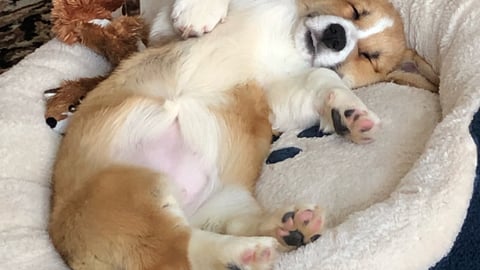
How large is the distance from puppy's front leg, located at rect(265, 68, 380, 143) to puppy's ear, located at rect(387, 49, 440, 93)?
0.22 metres

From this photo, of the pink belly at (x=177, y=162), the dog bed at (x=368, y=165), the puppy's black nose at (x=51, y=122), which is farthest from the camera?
the puppy's black nose at (x=51, y=122)

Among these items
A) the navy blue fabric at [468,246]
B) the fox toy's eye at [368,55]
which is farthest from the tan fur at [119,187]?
the navy blue fabric at [468,246]

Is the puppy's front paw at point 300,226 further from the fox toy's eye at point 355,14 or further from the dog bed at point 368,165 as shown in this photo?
the fox toy's eye at point 355,14

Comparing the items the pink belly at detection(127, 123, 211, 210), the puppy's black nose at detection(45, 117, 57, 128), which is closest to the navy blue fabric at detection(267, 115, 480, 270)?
the pink belly at detection(127, 123, 211, 210)

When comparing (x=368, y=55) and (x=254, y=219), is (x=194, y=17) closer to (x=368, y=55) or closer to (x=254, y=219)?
(x=368, y=55)

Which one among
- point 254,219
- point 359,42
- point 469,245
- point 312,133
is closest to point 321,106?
point 312,133

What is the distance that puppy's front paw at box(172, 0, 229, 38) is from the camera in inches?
88.6

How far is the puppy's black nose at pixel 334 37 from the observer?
232cm

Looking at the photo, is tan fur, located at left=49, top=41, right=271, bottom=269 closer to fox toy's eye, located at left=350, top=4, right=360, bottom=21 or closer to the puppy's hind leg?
the puppy's hind leg

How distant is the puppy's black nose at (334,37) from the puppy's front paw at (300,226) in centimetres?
68

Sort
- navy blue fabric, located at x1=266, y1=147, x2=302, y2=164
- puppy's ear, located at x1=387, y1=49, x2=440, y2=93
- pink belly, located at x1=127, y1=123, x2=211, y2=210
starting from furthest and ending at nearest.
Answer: puppy's ear, located at x1=387, y1=49, x2=440, y2=93
navy blue fabric, located at x1=266, y1=147, x2=302, y2=164
pink belly, located at x1=127, y1=123, x2=211, y2=210

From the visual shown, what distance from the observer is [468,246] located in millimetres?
1742

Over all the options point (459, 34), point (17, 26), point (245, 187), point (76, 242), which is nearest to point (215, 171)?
point (245, 187)

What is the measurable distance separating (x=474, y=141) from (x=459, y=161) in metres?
0.07
